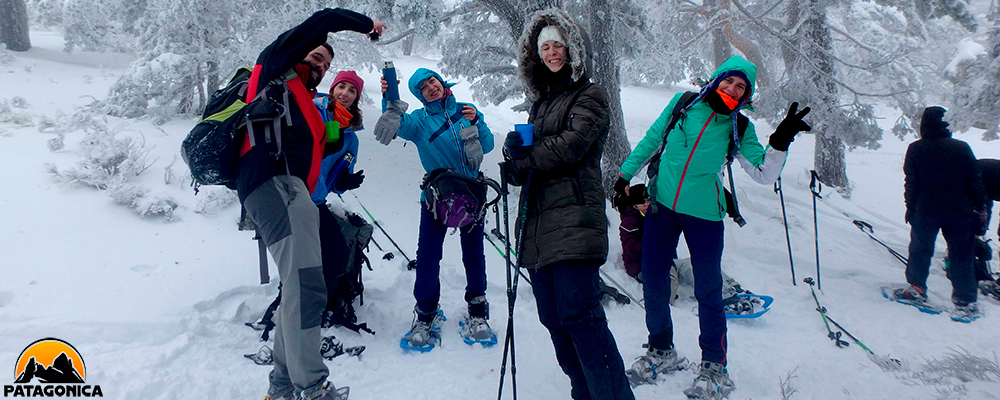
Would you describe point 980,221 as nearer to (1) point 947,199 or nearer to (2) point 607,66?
(1) point 947,199

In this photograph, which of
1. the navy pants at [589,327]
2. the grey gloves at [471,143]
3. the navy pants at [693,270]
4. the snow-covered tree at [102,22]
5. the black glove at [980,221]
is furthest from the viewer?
the snow-covered tree at [102,22]

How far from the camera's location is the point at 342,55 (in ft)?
25.3

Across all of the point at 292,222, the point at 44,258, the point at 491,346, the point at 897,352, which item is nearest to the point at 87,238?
the point at 44,258

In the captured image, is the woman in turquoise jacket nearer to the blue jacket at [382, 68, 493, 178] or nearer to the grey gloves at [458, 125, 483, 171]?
the grey gloves at [458, 125, 483, 171]

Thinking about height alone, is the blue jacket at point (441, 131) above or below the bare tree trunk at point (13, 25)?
below

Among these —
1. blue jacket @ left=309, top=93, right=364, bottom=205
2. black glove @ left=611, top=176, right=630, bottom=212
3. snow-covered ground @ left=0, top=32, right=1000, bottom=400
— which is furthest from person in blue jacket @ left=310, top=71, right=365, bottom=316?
black glove @ left=611, top=176, right=630, bottom=212

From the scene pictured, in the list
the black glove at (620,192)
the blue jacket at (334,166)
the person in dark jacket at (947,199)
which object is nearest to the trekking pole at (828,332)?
the person in dark jacket at (947,199)

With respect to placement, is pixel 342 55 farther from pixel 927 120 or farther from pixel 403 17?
pixel 927 120

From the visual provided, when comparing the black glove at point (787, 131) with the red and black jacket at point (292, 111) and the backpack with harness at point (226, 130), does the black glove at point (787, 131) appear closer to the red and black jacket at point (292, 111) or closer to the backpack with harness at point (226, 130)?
the red and black jacket at point (292, 111)

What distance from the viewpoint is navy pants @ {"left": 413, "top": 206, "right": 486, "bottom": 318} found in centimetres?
373

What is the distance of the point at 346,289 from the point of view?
13.1 ft

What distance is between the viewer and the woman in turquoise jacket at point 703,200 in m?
3.04

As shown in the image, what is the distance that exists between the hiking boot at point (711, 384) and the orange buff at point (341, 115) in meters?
2.99

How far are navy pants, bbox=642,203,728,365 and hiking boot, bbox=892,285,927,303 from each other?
3.41m
